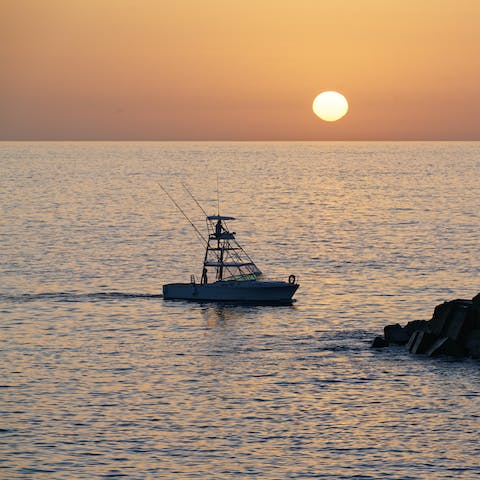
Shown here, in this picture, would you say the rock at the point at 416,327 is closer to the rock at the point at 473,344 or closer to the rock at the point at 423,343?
the rock at the point at 423,343

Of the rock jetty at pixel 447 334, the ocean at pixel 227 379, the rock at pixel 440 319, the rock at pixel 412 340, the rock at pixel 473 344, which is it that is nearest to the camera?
the ocean at pixel 227 379

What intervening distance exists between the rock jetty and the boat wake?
2778cm

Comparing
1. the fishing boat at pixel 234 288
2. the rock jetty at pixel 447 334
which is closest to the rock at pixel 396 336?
the rock jetty at pixel 447 334

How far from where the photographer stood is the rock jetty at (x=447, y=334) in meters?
68.2

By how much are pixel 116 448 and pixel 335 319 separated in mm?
35231

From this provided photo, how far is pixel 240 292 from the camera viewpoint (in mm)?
89312

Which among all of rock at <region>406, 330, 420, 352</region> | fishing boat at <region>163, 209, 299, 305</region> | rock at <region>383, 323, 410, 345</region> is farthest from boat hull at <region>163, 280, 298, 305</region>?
rock at <region>406, 330, 420, 352</region>

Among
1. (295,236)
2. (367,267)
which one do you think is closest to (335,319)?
(367,267)

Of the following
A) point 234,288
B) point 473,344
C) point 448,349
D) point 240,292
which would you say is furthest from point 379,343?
point 234,288

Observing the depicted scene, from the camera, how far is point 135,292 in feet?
319

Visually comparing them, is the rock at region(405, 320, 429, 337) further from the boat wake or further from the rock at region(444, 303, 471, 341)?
the boat wake

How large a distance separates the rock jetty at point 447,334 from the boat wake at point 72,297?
27.8 m

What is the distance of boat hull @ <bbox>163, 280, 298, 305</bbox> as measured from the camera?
89.4m

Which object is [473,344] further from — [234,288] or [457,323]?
[234,288]
